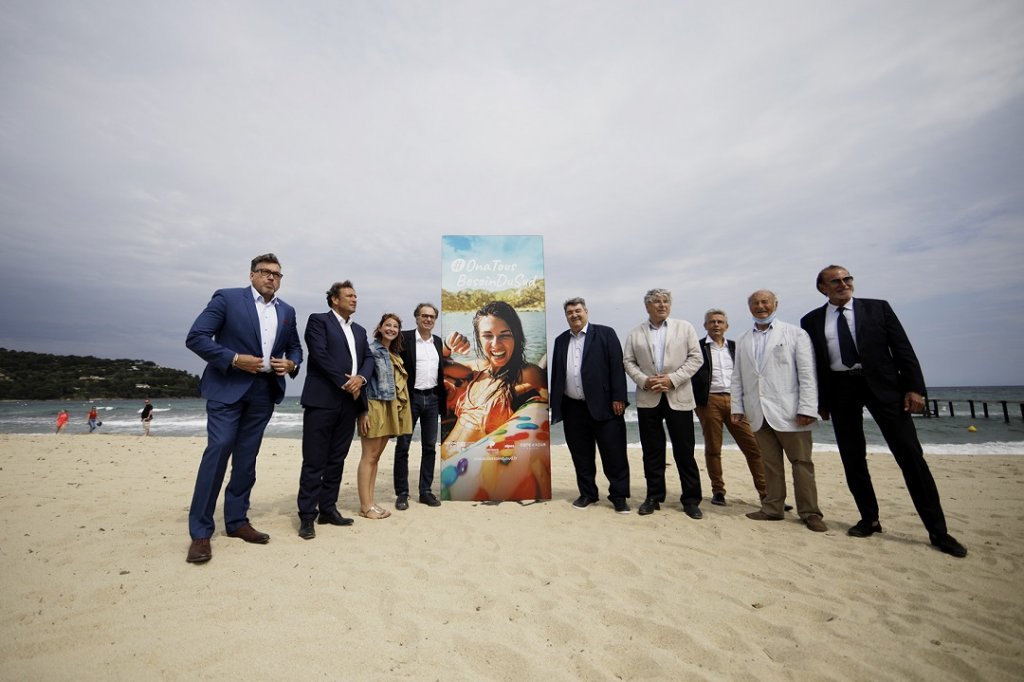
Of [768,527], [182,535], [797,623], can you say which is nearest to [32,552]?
[182,535]

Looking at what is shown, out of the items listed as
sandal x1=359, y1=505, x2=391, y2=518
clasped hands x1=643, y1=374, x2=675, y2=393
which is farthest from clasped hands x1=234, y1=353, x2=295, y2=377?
clasped hands x1=643, y1=374, x2=675, y2=393

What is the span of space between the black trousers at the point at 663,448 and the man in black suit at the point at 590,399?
240 mm

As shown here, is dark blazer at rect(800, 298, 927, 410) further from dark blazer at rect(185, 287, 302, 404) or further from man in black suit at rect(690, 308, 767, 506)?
dark blazer at rect(185, 287, 302, 404)

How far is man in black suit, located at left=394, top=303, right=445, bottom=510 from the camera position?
4637 mm

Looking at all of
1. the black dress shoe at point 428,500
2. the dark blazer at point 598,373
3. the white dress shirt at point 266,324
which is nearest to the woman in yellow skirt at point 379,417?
the black dress shoe at point 428,500

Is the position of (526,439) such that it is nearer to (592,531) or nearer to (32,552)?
(592,531)

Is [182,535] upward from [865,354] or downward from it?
downward

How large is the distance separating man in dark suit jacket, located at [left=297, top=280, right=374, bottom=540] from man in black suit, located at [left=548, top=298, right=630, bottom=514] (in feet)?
6.90

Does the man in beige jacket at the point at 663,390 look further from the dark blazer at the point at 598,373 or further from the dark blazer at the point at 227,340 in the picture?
the dark blazer at the point at 227,340

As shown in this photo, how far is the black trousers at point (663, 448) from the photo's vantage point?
4.24 meters

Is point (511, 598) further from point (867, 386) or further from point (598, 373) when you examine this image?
point (867, 386)

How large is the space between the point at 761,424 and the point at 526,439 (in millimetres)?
2392

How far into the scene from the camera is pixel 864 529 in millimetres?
3576

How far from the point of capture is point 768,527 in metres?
3.83
